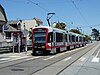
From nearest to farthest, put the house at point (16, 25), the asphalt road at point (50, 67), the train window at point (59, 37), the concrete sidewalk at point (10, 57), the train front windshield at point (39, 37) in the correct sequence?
the asphalt road at point (50, 67)
the concrete sidewalk at point (10, 57)
the train front windshield at point (39, 37)
the train window at point (59, 37)
the house at point (16, 25)

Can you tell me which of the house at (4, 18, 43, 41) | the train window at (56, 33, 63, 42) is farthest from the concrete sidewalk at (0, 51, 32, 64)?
the house at (4, 18, 43, 41)

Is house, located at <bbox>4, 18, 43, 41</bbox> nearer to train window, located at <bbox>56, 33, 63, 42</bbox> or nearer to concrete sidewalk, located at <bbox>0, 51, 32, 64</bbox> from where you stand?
train window, located at <bbox>56, 33, 63, 42</bbox>

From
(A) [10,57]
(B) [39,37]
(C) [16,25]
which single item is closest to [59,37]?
(B) [39,37]

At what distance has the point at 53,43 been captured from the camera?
32.3m

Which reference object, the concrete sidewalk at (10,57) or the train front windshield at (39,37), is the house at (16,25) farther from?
the train front windshield at (39,37)

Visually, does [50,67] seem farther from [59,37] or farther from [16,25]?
[16,25]

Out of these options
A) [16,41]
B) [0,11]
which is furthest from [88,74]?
[0,11]

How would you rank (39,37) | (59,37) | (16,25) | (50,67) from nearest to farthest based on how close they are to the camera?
(50,67) → (39,37) → (59,37) → (16,25)

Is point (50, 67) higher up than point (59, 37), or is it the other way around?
point (59, 37)

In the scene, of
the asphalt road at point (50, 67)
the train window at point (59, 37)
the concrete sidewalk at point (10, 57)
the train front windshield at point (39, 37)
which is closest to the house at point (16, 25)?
the train window at point (59, 37)

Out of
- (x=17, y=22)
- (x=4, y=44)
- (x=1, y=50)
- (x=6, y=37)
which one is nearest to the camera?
(x=1, y=50)

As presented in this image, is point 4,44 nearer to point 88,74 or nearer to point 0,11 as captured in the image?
point 0,11

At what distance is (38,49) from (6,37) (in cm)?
3497

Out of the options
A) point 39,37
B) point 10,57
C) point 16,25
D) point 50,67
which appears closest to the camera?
point 50,67
